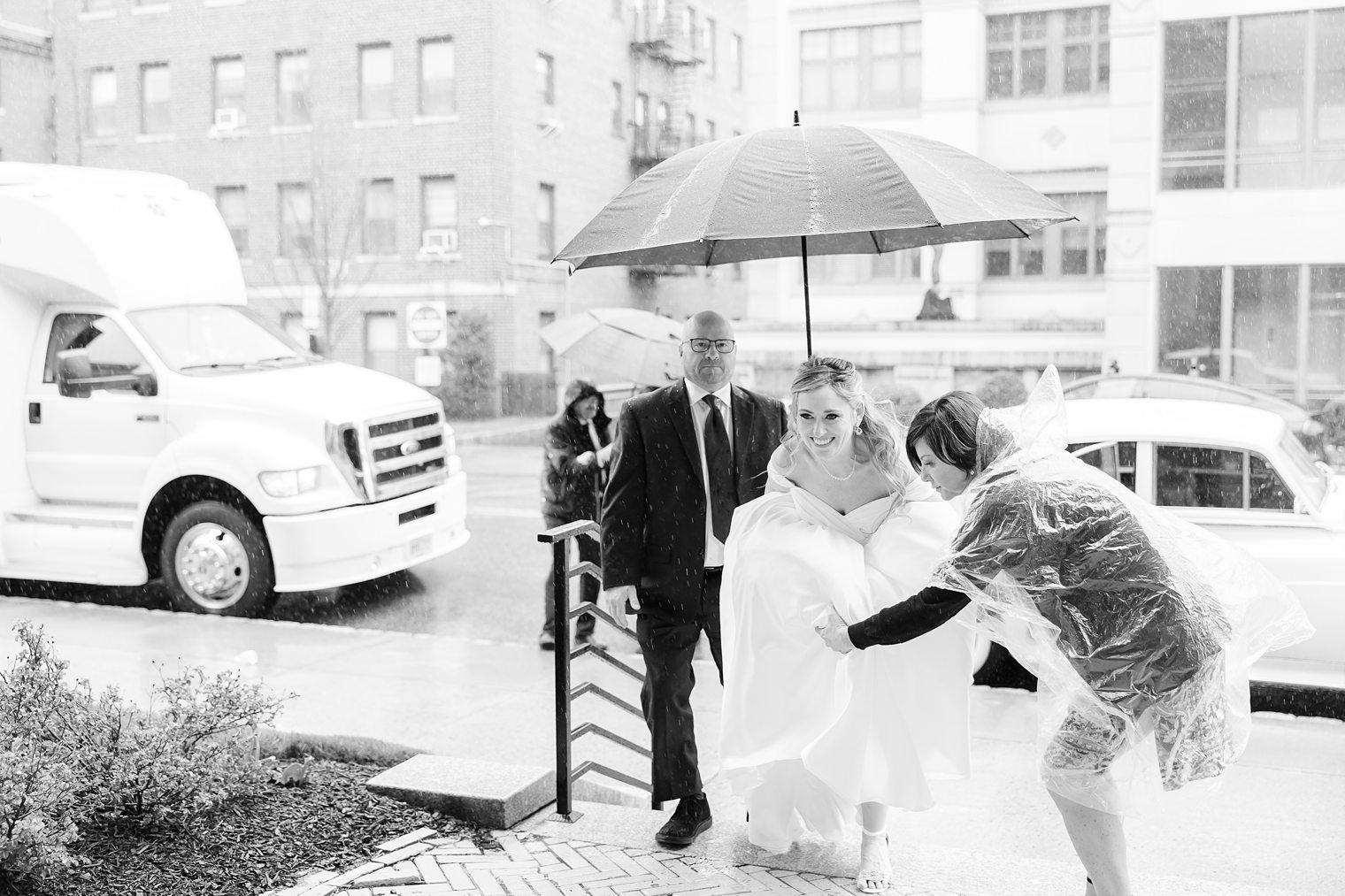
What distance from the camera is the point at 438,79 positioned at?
2111cm

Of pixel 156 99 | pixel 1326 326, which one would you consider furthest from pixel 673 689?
pixel 156 99

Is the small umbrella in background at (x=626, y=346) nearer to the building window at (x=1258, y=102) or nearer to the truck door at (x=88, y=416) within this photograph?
the truck door at (x=88, y=416)

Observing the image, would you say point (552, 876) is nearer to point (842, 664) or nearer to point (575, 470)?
point (842, 664)

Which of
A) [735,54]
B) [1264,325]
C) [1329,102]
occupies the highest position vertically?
[735,54]

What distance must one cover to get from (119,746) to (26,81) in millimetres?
11192

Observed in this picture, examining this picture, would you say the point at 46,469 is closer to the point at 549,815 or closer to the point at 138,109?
the point at 549,815

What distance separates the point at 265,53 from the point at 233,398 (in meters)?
11.2

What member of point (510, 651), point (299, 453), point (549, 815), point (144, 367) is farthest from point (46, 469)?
point (549, 815)

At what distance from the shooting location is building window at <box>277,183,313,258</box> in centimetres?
2067

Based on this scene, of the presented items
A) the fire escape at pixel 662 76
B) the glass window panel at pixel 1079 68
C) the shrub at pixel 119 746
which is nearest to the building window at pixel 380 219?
the fire escape at pixel 662 76

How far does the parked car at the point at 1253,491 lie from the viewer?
253 inches

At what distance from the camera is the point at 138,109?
58.5ft

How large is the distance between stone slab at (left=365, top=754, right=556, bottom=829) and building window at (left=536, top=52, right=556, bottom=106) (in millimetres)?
18190

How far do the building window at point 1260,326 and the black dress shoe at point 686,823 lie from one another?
40.8ft
